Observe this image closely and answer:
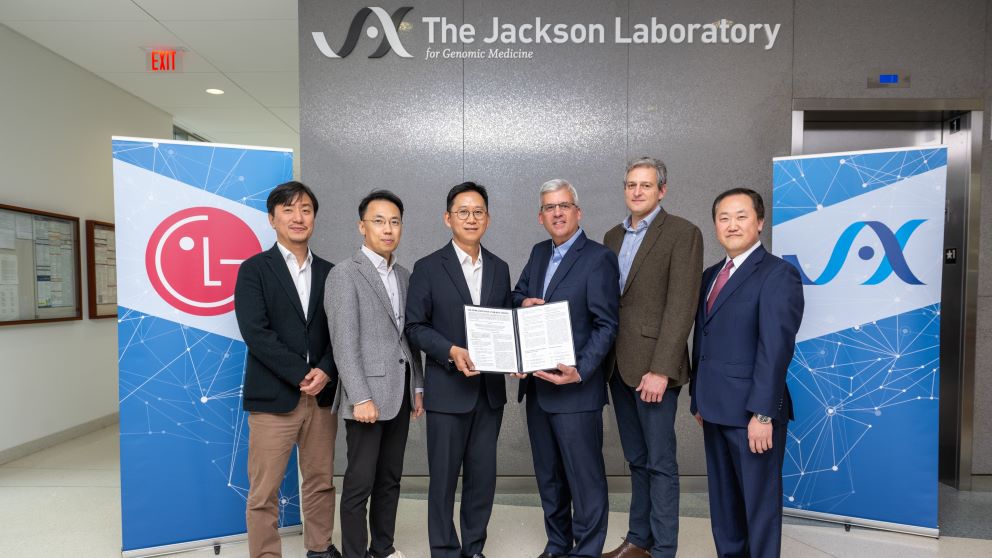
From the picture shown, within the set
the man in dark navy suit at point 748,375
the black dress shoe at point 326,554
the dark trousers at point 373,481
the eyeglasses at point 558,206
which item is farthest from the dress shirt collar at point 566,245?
the black dress shoe at point 326,554

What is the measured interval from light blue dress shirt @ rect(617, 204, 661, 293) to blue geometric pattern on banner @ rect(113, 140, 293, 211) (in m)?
1.87

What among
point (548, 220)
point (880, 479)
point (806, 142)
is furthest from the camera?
point (806, 142)

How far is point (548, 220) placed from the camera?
106 inches

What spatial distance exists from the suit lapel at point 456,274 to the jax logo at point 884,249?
222cm

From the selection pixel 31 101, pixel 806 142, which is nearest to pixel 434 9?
pixel 806 142

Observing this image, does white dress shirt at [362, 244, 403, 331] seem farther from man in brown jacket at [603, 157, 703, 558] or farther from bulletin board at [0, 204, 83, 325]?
bulletin board at [0, 204, 83, 325]

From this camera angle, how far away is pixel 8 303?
477 cm

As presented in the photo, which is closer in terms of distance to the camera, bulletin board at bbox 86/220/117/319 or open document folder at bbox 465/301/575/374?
open document folder at bbox 465/301/575/374

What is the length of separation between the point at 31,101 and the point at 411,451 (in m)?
4.63

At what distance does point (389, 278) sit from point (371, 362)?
1.35 feet

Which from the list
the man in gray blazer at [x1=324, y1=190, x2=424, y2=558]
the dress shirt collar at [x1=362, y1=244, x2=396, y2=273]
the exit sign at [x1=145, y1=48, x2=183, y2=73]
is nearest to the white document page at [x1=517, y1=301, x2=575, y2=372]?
the man in gray blazer at [x1=324, y1=190, x2=424, y2=558]

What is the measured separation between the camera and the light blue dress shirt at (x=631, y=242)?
107 inches

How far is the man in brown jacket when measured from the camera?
2.54m

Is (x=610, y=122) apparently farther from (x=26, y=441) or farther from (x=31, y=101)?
(x=26, y=441)
